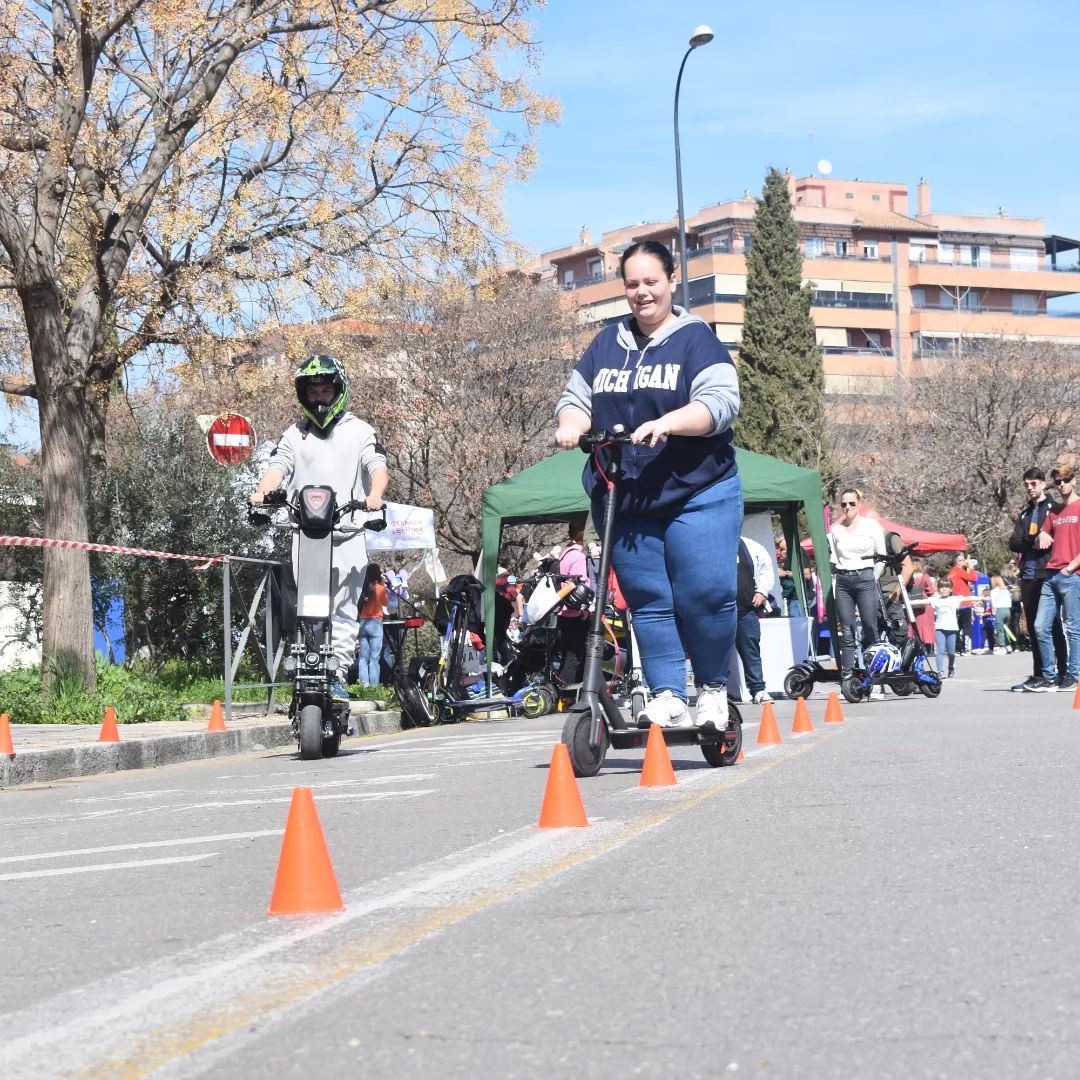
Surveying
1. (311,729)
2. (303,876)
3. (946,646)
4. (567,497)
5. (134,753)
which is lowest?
(303,876)

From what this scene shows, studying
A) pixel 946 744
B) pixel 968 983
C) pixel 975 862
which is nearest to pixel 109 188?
pixel 946 744

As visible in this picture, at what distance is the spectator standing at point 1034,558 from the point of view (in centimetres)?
1719

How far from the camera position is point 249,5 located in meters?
18.1

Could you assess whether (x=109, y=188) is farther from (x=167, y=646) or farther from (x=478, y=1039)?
(x=478, y=1039)

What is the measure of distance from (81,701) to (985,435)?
1969 inches

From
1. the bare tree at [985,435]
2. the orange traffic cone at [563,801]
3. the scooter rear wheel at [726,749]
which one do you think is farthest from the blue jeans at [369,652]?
the bare tree at [985,435]

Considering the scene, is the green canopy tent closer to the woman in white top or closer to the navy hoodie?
the woman in white top

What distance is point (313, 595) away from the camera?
429 inches

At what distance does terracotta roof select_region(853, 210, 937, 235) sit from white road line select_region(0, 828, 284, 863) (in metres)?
104

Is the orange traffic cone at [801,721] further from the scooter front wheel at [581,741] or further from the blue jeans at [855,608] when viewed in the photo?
the blue jeans at [855,608]

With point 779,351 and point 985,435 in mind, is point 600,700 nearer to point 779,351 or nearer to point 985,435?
point 985,435

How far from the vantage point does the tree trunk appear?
1706 centimetres

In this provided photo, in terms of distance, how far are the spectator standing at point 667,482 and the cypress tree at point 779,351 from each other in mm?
57217

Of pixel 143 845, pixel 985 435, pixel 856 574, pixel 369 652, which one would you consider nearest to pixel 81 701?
pixel 369 652
